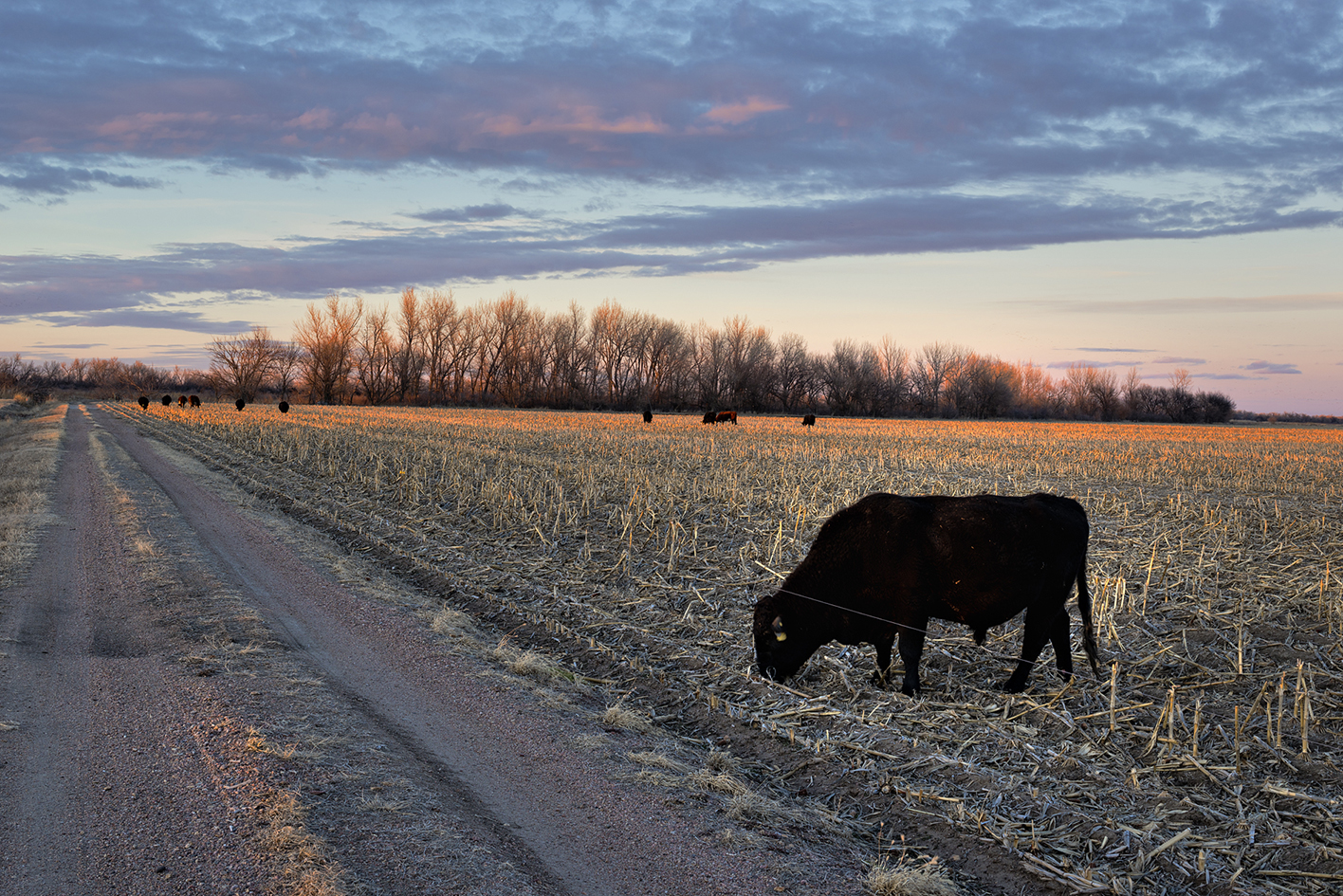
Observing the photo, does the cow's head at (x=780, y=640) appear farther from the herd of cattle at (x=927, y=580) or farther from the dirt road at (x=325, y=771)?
the dirt road at (x=325, y=771)

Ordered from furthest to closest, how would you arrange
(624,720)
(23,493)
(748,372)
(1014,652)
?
(748,372) < (23,493) < (1014,652) < (624,720)

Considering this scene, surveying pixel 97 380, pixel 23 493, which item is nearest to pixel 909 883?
pixel 23 493

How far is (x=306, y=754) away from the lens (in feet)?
18.2

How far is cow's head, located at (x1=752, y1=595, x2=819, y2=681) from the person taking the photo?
7266mm

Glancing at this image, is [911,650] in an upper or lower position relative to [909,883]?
upper

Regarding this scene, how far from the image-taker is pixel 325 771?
5.33 meters

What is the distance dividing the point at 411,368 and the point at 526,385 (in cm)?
1785

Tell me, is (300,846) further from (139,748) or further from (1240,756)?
(1240,756)

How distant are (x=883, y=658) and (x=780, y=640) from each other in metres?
0.97

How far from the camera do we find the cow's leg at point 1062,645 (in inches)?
282

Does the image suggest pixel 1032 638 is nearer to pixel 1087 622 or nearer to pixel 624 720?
pixel 1087 622

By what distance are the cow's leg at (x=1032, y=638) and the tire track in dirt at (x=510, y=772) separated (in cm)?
331

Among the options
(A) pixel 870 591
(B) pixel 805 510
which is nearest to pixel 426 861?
(A) pixel 870 591

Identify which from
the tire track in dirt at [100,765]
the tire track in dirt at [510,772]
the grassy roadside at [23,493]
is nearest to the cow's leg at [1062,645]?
the tire track in dirt at [510,772]
